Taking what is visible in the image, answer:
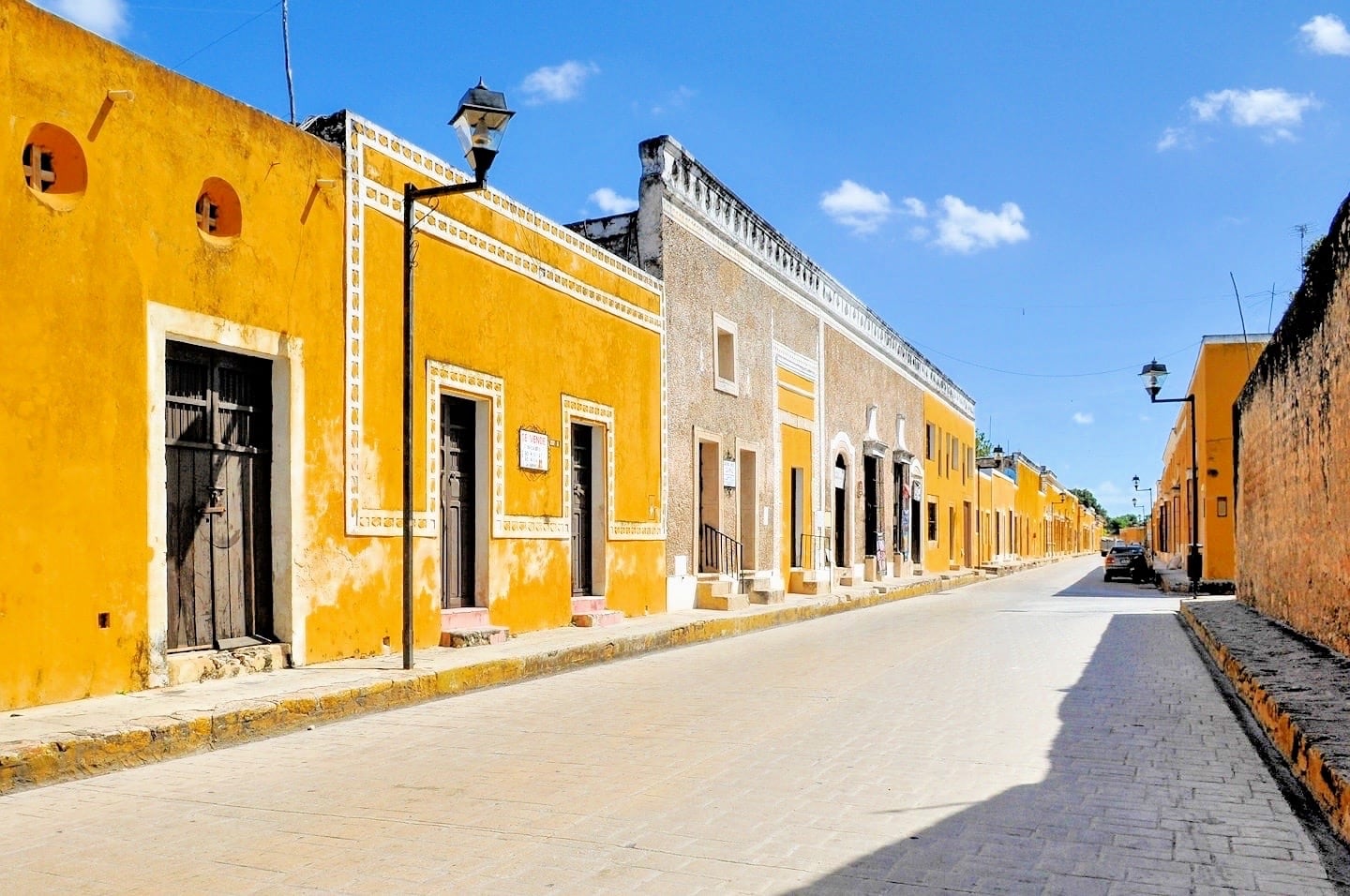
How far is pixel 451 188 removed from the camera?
32.6ft

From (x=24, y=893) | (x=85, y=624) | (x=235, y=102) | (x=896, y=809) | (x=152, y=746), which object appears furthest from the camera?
(x=235, y=102)

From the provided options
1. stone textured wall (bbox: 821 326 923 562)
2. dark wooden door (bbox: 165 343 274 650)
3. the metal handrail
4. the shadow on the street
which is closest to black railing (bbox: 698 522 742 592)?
the metal handrail

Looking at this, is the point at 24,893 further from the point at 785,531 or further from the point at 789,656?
the point at 785,531

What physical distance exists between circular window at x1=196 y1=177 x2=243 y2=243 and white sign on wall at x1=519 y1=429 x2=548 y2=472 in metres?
4.69

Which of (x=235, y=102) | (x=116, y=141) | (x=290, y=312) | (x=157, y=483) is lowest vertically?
(x=157, y=483)

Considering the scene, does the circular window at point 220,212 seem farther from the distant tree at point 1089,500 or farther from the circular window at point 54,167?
the distant tree at point 1089,500

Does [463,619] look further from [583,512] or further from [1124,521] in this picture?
[1124,521]

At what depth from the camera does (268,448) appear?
9.84 meters

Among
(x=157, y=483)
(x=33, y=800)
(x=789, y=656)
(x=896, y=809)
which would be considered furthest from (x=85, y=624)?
(x=789, y=656)

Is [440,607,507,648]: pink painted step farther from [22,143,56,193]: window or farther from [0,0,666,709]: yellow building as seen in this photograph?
[22,143,56,193]: window

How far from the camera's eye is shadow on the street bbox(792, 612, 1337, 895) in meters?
4.24

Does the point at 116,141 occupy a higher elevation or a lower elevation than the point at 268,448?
higher

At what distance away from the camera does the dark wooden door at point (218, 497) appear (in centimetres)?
891

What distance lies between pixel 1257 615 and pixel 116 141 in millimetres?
14590
